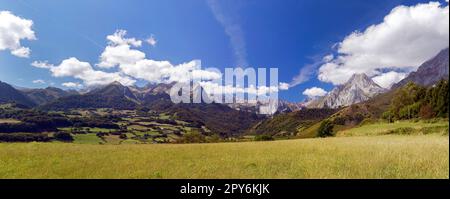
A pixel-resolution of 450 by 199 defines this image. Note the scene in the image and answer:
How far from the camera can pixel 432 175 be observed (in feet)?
35.7

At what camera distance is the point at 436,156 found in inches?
597
